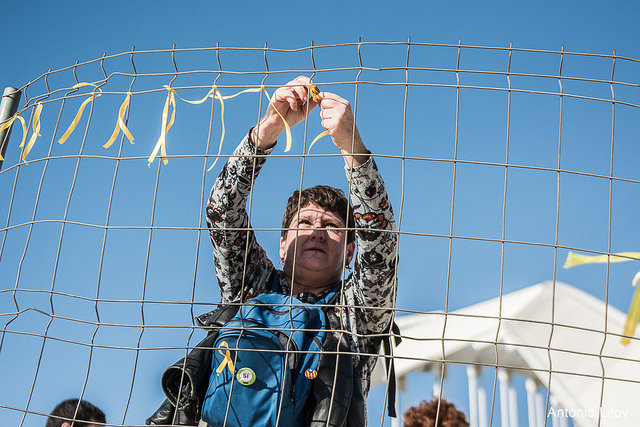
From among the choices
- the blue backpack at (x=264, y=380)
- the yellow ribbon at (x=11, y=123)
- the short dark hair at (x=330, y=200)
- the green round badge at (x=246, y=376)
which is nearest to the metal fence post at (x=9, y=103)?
the yellow ribbon at (x=11, y=123)

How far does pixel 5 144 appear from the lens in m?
2.04

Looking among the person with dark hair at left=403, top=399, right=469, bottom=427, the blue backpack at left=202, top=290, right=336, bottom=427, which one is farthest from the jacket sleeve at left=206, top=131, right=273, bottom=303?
the person with dark hair at left=403, top=399, right=469, bottom=427

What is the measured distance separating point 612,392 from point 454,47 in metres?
4.19

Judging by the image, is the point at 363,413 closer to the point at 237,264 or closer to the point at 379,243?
the point at 379,243

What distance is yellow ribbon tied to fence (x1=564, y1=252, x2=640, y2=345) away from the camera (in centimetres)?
138

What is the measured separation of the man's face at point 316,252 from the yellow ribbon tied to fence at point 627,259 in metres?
0.62

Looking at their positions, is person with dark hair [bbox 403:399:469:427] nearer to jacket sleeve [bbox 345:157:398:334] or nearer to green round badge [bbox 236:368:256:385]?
jacket sleeve [bbox 345:157:398:334]

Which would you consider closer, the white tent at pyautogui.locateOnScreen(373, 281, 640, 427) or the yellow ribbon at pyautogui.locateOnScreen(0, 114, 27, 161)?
the yellow ribbon at pyautogui.locateOnScreen(0, 114, 27, 161)

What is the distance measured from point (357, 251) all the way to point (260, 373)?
0.40 metres

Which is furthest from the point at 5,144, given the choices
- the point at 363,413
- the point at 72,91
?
the point at 363,413

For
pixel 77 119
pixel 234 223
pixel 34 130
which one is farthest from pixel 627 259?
pixel 34 130

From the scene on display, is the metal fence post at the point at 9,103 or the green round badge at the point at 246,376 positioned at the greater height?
the metal fence post at the point at 9,103

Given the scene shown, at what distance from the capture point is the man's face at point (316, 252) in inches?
73.7

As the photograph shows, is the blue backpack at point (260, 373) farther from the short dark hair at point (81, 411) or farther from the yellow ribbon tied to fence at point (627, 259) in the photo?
the short dark hair at point (81, 411)
